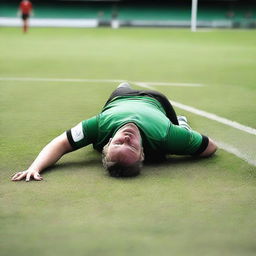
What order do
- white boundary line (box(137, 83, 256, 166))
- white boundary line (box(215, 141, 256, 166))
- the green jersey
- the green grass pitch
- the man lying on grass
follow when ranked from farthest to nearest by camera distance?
white boundary line (box(137, 83, 256, 166))
white boundary line (box(215, 141, 256, 166))
the green jersey
the man lying on grass
the green grass pitch

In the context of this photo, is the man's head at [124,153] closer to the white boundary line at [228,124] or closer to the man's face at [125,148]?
the man's face at [125,148]

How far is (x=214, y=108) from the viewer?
319 inches

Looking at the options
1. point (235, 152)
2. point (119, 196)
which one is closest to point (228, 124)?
point (235, 152)

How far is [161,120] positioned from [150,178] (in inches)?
23.4

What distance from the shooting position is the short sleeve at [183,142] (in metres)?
5.02

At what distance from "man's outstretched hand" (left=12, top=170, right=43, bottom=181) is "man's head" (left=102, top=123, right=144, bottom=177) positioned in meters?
0.54

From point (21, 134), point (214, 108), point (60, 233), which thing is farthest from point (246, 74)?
point (60, 233)

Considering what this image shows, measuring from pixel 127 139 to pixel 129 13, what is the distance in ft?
153

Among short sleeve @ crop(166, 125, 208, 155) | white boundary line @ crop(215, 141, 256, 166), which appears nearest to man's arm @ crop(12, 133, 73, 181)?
short sleeve @ crop(166, 125, 208, 155)

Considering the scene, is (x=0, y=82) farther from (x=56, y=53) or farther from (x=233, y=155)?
(x=56, y=53)

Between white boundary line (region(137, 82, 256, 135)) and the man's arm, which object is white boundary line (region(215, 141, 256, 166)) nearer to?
white boundary line (region(137, 82, 256, 135))

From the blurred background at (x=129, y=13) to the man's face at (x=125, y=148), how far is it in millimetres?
43746

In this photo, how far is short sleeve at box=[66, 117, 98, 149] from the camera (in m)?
4.99

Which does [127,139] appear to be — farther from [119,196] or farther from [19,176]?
[19,176]
